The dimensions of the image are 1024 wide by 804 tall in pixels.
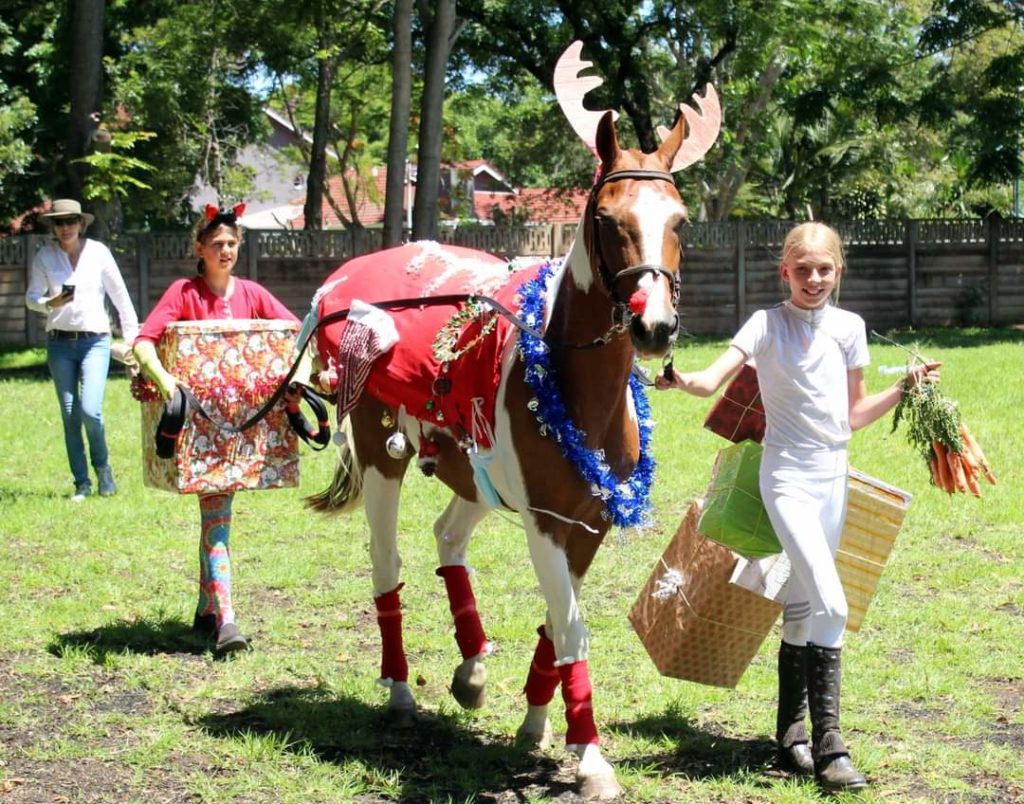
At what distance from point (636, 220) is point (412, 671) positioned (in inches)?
110

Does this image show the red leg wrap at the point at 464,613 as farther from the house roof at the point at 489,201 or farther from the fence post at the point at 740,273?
the house roof at the point at 489,201

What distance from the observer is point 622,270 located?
408 centimetres

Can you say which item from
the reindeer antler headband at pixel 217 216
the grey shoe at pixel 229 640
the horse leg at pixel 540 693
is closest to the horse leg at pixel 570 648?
the horse leg at pixel 540 693

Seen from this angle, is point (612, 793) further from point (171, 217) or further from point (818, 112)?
point (171, 217)

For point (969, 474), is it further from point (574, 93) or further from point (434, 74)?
point (434, 74)

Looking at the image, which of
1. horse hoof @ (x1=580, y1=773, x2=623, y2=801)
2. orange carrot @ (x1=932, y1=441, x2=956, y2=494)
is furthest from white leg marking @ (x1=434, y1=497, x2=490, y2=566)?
orange carrot @ (x1=932, y1=441, x2=956, y2=494)

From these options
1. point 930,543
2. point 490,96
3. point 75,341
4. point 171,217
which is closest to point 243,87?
point 171,217

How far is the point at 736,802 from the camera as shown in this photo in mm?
4473

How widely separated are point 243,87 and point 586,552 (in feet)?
85.5

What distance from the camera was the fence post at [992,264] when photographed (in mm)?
23602

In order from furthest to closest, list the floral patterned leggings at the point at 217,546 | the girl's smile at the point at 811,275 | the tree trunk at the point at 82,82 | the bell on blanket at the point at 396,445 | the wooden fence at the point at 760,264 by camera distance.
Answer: the wooden fence at the point at 760,264
the tree trunk at the point at 82,82
the floral patterned leggings at the point at 217,546
the bell on blanket at the point at 396,445
the girl's smile at the point at 811,275

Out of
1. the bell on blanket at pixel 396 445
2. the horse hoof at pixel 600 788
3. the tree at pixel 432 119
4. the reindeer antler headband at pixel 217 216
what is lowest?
the horse hoof at pixel 600 788

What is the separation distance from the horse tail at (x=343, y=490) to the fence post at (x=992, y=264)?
19553 millimetres

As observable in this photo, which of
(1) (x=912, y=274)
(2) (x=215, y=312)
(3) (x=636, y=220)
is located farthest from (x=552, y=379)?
(1) (x=912, y=274)
